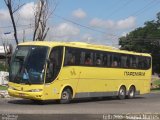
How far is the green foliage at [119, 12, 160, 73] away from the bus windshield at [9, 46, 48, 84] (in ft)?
195

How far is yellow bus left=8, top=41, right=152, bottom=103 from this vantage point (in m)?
24.8

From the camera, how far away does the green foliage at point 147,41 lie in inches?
3364

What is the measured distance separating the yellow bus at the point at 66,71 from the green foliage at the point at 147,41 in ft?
172

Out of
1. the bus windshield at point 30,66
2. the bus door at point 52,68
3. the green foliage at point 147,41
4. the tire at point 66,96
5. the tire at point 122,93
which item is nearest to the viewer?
the bus windshield at point 30,66

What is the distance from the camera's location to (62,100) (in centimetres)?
2644

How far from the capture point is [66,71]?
26.2m

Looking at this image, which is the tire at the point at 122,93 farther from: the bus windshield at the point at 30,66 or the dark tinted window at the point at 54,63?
the bus windshield at the point at 30,66

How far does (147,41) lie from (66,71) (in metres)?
63.7

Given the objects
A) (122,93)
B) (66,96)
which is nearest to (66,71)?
(66,96)

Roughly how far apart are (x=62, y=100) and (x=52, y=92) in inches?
50.6

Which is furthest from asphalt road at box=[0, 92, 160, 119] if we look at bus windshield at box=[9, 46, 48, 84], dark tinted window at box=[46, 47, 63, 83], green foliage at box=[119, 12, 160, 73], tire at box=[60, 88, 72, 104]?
green foliage at box=[119, 12, 160, 73]

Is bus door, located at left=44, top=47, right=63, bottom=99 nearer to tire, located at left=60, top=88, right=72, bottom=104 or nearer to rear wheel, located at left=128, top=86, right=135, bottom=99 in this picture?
tire, located at left=60, top=88, right=72, bottom=104

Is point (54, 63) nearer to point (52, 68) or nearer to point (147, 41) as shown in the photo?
point (52, 68)

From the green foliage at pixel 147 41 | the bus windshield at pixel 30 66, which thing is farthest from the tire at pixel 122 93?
the green foliage at pixel 147 41
